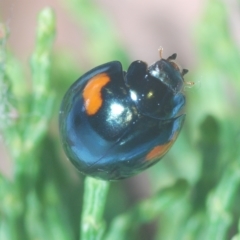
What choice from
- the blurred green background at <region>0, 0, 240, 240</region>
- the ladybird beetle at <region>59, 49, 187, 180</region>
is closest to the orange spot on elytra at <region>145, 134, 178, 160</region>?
the ladybird beetle at <region>59, 49, 187, 180</region>

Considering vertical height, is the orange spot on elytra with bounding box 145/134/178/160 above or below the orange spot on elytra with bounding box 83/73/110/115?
below

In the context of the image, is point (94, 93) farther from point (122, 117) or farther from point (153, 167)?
point (153, 167)

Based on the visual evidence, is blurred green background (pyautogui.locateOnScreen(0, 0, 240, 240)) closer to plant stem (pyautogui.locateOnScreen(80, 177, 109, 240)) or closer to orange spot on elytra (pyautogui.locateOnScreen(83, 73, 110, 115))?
plant stem (pyautogui.locateOnScreen(80, 177, 109, 240))

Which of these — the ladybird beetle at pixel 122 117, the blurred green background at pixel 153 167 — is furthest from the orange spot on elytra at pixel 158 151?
the blurred green background at pixel 153 167

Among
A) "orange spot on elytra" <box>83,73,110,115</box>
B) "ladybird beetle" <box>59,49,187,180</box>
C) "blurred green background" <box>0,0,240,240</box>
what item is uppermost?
"orange spot on elytra" <box>83,73,110,115</box>

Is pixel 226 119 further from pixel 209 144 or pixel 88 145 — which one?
pixel 88 145

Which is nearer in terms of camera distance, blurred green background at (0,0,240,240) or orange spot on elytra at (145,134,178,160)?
orange spot on elytra at (145,134,178,160)

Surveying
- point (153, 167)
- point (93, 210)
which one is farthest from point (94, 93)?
point (153, 167)
